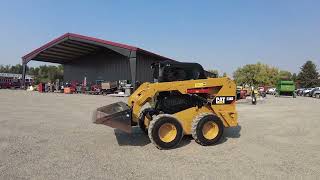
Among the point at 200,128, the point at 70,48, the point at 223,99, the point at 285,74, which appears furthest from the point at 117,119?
the point at 285,74

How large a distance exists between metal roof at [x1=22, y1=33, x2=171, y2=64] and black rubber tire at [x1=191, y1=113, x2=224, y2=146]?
2618 cm

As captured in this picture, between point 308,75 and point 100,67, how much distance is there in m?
69.4

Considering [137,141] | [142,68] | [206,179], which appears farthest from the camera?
[142,68]

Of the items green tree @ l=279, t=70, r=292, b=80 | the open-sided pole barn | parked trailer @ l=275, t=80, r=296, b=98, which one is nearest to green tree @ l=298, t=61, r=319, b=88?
green tree @ l=279, t=70, r=292, b=80

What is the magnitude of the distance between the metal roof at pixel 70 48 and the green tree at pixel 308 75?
213 feet

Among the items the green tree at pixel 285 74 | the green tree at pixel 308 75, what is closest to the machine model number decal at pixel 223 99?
the green tree at pixel 308 75

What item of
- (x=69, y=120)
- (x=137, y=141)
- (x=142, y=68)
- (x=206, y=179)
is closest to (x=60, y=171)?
(x=206, y=179)

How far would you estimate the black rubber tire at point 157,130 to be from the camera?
802 cm

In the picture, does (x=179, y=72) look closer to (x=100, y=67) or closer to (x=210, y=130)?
(x=210, y=130)

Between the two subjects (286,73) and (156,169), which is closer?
(156,169)

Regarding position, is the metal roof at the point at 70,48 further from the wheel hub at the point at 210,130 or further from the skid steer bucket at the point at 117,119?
the skid steer bucket at the point at 117,119

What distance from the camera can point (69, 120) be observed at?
13.2m

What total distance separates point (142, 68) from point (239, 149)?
101ft

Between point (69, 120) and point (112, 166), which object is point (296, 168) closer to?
point (112, 166)
